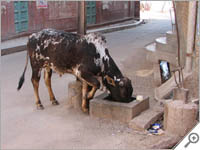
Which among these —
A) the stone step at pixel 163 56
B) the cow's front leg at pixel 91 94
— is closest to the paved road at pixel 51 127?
the cow's front leg at pixel 91 94

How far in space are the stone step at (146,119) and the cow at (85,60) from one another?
413 millimetres

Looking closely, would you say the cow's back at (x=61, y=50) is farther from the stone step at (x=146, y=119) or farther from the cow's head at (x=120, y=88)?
the stone step at (x=146, y=119)

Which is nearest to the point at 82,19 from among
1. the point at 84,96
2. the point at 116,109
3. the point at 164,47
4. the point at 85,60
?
the point at 164,47

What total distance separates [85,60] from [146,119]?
1.38 m

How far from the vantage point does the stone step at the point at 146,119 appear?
530 cm

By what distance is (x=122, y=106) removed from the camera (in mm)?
5523

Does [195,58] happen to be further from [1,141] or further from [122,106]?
[1,141]

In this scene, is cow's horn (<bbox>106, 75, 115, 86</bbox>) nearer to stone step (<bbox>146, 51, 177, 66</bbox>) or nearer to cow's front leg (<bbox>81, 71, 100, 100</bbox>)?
cow's front leg (<bbox>81, 71, 100, 100</bbox>)

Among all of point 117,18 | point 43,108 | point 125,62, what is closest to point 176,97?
point 43,108

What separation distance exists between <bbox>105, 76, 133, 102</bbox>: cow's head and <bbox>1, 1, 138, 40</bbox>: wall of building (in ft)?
24.6

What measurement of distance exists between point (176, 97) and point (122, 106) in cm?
87

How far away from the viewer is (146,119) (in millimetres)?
5445

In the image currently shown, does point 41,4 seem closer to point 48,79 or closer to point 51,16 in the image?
point 51,16

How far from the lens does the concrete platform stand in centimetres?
550
